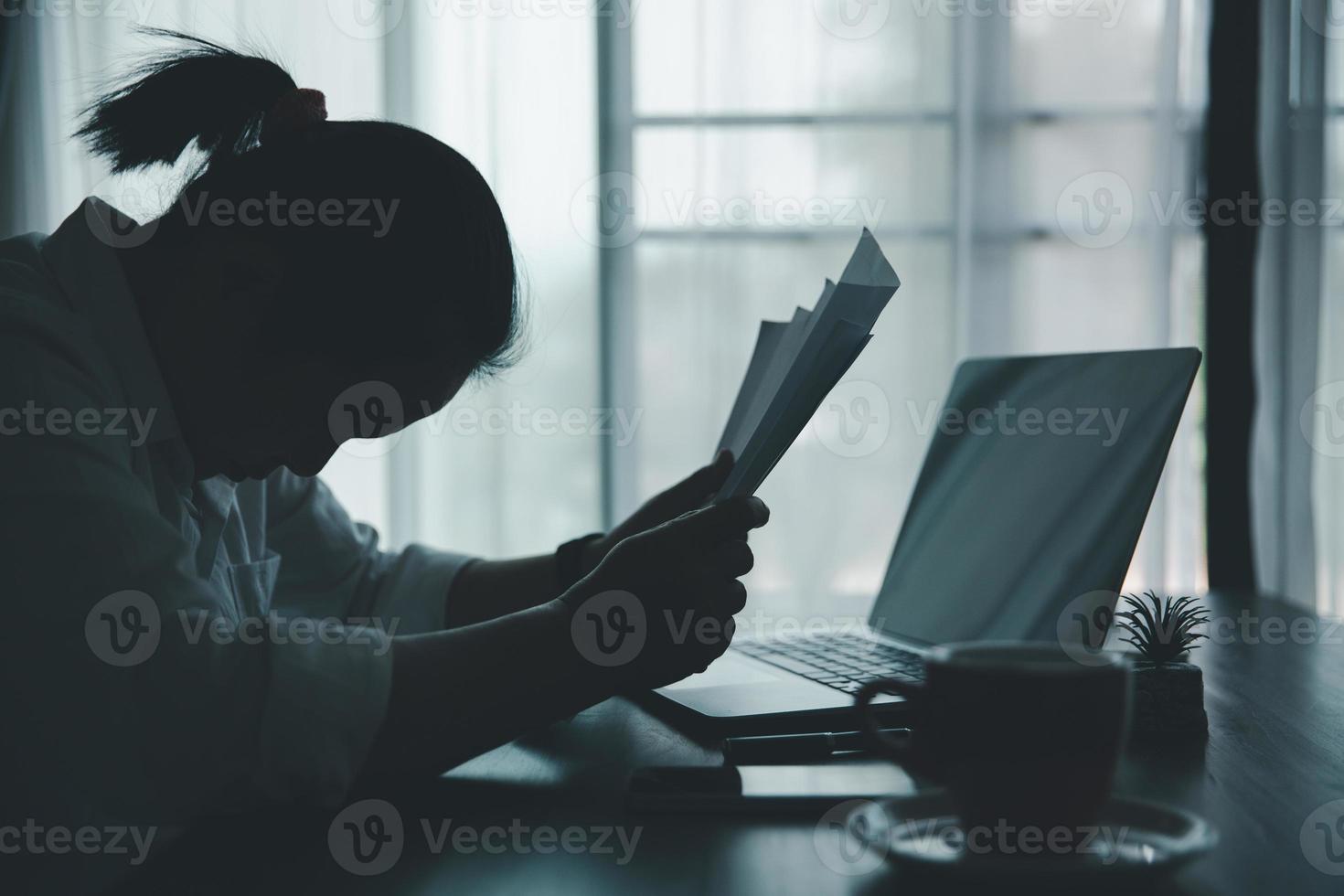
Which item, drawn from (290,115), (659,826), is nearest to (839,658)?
(659,826)

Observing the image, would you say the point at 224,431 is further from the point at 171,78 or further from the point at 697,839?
the point at 697,839

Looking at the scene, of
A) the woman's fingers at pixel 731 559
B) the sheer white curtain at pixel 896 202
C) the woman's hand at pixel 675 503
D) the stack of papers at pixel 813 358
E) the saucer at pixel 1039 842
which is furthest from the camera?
the sheer white curtain at pixel 896 202

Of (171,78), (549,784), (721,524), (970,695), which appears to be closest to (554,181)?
(171,78)

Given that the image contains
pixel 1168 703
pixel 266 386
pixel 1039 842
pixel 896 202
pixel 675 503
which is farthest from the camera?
pixel 896 202

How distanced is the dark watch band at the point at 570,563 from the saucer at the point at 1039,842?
1.96 ft

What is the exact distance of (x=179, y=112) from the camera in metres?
0.80

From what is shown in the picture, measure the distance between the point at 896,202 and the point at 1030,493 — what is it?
5.85 feet

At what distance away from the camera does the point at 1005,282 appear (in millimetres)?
2537

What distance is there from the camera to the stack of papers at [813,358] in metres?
0.65

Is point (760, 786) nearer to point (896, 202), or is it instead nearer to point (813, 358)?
point (813, 358)

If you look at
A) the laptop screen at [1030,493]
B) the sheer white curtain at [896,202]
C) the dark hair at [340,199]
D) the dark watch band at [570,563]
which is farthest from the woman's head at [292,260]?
the sheer white curtain at [896,202]

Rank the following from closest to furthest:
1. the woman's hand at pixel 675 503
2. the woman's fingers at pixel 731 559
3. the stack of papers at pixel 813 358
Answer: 1. the stack of papers at pixel 813 358
2. the woman's fingers at pixel 731 559
3. the woman's hand at pixel 675 503

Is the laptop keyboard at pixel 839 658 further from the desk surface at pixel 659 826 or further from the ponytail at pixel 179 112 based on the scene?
the ponytail at pixel 179 112

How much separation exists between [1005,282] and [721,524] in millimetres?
1997
